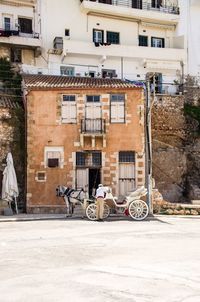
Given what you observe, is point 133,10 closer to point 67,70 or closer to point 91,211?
point 67,70

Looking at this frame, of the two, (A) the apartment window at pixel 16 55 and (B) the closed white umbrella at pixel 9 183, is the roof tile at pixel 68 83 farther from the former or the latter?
(A) the apartment window at pixel 16 55

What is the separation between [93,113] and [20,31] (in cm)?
1364

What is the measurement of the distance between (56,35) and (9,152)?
14.3m

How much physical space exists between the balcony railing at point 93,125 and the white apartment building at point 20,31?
1191 centimetres

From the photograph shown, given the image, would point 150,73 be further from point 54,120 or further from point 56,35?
point 54,120

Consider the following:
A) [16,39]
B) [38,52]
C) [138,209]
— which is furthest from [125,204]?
[38,52]

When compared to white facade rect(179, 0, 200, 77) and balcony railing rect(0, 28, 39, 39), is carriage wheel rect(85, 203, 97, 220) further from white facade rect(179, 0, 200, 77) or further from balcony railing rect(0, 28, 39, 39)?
white facade rect(179, 0, 200, 77)

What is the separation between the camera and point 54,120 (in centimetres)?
2684

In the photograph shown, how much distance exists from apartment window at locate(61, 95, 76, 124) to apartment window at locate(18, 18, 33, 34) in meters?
12.7

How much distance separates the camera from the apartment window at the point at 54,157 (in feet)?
87.0

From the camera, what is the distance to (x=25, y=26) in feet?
124

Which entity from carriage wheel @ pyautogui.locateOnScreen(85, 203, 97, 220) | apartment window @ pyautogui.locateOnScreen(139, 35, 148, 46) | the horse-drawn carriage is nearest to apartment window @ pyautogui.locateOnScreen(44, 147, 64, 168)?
the horse-drawn carriage

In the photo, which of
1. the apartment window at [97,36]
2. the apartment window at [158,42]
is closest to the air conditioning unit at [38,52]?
the apartment window at [97,36]

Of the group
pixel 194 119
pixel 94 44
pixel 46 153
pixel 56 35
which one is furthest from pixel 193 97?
pixel 46 153
